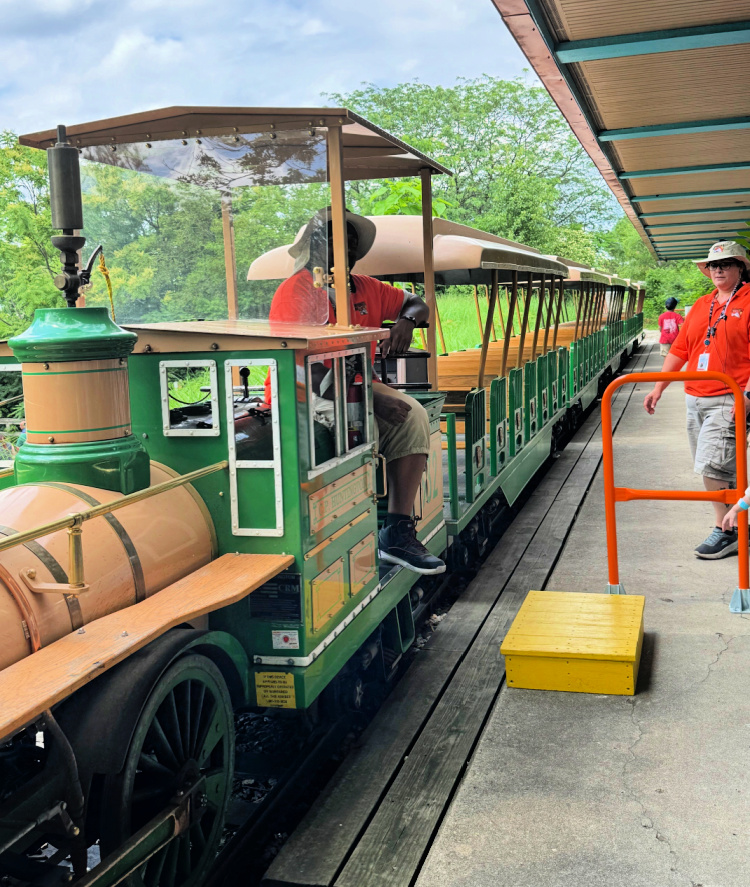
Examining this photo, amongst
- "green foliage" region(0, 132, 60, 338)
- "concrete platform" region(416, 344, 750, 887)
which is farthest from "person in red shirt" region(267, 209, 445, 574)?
"green foliage" region(0, 132, 60, 338)

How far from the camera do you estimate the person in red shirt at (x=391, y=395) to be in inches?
166

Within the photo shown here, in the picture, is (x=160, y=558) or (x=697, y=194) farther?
(x=697, y=194)

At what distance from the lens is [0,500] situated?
10.2 ft

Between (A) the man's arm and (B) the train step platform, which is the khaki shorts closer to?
(A) the man's arm

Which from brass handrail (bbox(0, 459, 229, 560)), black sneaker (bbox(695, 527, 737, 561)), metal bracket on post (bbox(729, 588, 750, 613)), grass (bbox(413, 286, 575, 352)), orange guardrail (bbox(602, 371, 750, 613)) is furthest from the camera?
grass (bbox(413, 286, 575, 352))

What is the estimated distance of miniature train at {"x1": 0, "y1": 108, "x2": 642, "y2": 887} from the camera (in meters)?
2.64

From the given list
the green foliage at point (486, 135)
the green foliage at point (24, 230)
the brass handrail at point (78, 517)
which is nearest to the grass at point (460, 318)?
the green foliage at point (486, 135)

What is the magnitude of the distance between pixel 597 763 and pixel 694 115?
5331 millimetres

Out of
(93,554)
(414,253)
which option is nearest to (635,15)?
(414,253)

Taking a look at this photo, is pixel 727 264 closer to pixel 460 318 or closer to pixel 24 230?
pixel 24 230

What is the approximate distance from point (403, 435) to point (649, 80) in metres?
3.21

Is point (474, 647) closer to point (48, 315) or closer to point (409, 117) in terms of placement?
point (48, 315)

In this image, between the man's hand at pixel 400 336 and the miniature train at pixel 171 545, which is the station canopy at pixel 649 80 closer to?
the miniature train at pixel 171 545

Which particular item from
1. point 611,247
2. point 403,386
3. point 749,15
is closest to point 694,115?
point 749,15
